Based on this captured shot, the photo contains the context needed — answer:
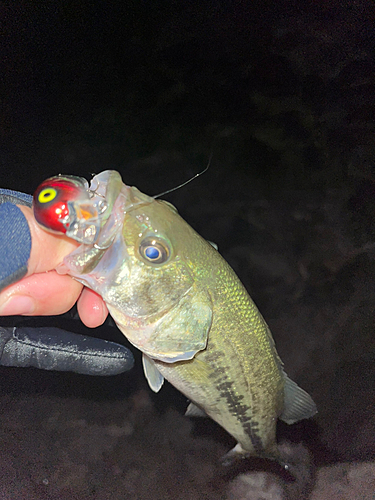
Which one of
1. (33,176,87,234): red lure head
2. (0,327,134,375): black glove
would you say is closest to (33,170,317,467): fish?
(33,176,87,234): red lure head

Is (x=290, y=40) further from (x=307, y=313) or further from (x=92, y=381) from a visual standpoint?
(x=92, y=381)

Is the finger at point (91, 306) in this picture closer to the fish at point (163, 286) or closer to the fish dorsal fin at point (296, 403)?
the fish at point (163, 286)

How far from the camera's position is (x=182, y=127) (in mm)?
2010

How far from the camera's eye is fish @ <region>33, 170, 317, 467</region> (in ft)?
1.71

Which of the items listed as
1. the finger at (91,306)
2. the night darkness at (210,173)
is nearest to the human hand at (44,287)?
the finger at (91,306)

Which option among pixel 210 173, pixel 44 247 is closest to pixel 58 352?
pixel 44 247

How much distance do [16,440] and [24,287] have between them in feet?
3.25

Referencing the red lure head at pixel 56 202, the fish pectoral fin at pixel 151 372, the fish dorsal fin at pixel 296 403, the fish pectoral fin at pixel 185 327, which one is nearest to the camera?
the red lure head at pixel 56 202

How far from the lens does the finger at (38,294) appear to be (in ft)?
2.08

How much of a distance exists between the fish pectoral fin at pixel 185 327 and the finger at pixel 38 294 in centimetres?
26

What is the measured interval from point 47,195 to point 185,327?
385mm

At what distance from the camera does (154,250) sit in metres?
0.56

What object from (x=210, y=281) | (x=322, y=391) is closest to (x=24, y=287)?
(x=210, y=281)

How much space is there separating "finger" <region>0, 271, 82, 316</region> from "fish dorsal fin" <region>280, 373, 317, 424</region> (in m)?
0.72
